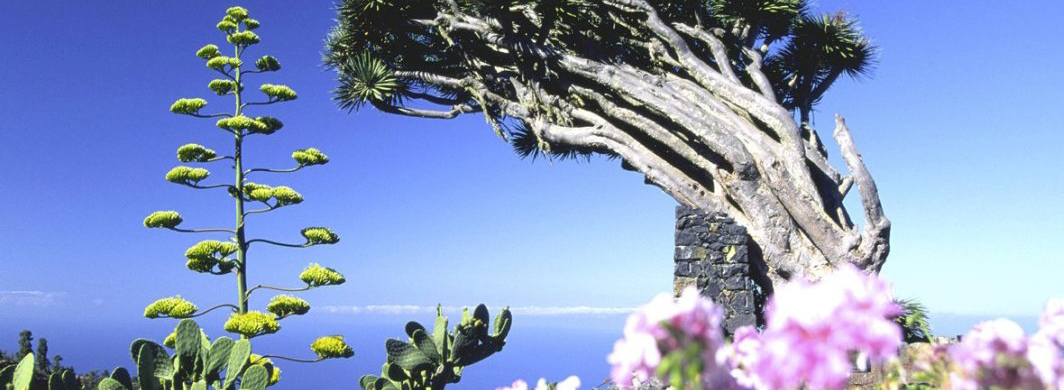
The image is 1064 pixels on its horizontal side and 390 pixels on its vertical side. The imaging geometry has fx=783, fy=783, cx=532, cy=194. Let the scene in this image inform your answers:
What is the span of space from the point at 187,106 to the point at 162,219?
1.46 meters

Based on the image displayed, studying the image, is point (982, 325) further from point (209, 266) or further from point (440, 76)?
point (440, 76)

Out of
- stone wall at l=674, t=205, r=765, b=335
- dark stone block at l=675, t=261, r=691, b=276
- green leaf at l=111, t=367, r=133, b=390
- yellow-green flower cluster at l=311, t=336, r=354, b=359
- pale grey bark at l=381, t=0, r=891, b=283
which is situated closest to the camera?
green leaf at l=111, t=367, r=133, b=390

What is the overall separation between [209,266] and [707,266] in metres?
5.61

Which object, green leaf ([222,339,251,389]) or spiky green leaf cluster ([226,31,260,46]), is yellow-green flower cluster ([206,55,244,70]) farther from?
green leaf ([222,339,251,389])

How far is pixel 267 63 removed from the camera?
9.71 m

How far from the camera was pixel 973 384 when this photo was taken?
1.37 metres

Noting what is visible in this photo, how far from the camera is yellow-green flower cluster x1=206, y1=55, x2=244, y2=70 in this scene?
30.1 feet

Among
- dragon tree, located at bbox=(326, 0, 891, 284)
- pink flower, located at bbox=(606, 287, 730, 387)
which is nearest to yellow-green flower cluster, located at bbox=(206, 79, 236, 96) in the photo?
dragon tree, located at bbox=(326, 0, 891, 284)

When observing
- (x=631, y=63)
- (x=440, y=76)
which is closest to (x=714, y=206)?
(x=631, y=63)

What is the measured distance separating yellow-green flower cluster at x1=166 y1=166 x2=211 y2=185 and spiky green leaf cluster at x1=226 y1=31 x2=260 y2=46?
6.00ft

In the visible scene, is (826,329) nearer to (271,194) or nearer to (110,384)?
(110,384)

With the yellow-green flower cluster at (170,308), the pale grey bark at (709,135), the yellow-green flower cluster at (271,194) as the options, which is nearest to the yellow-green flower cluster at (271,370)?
the yellow-green flower cluster at (170,308)

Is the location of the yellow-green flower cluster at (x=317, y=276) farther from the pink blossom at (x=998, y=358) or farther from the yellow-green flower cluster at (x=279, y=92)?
the pink blossom at (x=998, y=358)

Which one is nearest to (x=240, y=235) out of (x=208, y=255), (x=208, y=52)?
(x=208, y=255)
